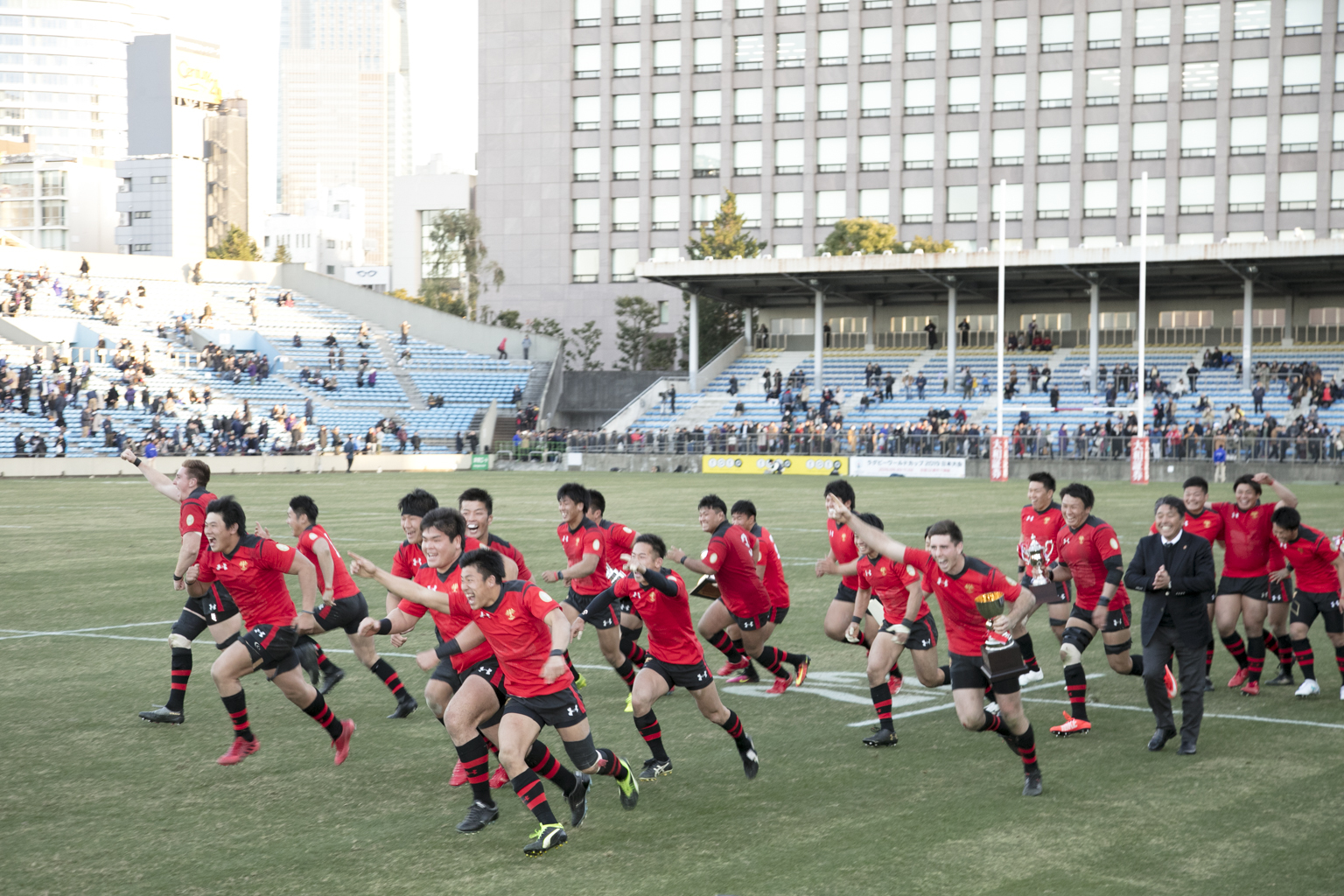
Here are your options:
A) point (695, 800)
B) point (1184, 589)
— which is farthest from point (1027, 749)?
point (695, 800)

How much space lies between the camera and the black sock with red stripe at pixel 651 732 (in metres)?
9.05

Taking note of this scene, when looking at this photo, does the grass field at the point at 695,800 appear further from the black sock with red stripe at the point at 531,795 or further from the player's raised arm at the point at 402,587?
the player's raised arm at the point at 402,587

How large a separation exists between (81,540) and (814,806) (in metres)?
20.6

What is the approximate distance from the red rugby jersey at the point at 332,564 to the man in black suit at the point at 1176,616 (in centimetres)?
624

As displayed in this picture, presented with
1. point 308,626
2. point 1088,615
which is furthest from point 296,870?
point 1088,615

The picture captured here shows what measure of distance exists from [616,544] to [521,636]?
391 cm

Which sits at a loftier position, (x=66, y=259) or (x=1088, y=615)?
(x=66, y=259)

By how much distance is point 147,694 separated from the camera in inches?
467

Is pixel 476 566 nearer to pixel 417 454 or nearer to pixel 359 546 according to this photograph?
pixel 359 546

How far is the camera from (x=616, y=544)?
11727 millimetres

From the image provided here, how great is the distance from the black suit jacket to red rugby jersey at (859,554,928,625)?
1.82 metres

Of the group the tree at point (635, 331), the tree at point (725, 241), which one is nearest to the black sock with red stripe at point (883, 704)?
the tree at point (725, 241)

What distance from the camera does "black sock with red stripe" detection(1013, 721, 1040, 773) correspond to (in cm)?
855

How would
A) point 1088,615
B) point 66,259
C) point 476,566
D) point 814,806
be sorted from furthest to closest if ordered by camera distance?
point 66,259, point 1088,615, point 814,806, point 476,566
